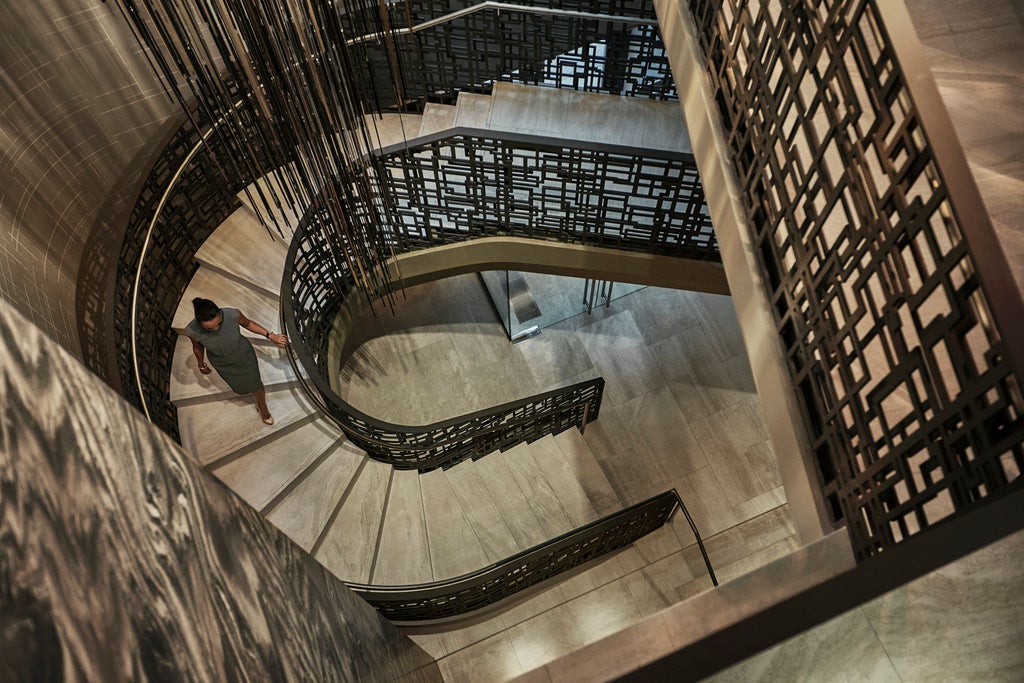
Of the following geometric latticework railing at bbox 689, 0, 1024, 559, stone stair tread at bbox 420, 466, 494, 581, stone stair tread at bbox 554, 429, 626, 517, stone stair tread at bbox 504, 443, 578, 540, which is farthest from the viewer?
stone stair tread at bbox 554, 429, 626, 517

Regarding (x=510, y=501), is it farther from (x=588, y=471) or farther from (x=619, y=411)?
(x=619, y=411)

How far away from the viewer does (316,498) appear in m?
4.59

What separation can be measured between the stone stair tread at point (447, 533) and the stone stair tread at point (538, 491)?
0.59 meters

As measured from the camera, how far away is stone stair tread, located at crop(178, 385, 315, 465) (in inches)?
184

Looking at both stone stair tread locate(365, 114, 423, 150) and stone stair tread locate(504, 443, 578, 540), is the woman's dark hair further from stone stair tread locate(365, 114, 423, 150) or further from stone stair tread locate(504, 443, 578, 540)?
stone stair tread locate(504, 443, 578, 540)

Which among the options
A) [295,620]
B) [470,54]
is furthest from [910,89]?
[470,54]

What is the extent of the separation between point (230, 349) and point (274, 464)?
0.83 metres

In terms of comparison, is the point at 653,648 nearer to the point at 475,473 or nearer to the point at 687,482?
the point at 475,473

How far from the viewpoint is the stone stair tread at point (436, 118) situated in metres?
4.95

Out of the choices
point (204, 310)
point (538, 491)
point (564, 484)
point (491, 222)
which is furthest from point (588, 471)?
point (204, 310)

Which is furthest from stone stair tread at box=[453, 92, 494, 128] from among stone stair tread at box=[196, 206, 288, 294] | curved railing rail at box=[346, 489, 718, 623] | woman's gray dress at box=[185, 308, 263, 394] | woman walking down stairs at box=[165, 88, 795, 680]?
curved railing rail at box=[346, 489, 718, 623]

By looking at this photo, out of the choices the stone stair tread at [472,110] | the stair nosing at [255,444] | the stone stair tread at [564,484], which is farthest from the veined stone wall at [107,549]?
the stone stair tread at [564,484]

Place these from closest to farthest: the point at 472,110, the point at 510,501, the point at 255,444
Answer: the point at 255,444
the point at 472,110
the point at 510,501

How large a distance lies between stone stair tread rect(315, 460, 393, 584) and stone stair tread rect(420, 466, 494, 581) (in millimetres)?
526
